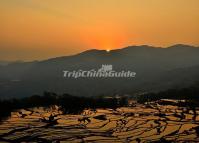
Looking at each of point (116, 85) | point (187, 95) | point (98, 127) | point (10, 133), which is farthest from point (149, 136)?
point (116, 85)

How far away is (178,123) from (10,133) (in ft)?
47.0

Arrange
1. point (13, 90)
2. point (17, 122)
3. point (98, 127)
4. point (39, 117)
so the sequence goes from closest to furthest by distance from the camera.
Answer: point (98, 127) < point (17, 122) < point (39, 117) < point (13, 90)

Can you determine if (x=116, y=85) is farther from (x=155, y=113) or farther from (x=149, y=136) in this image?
(x=149, y=136)

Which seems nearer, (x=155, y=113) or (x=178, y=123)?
(x=178, y=123)

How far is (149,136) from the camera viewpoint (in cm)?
2184

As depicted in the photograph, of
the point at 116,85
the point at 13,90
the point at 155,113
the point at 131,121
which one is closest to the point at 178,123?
the point at 131,121

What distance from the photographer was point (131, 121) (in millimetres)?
28578

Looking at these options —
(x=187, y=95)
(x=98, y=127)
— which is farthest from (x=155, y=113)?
(x=187, y=95)

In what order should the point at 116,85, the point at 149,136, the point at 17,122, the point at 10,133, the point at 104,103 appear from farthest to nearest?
the point at 116,85
the point at 104,103
the point at 17,122
the point at 10,133
the point at 149,136

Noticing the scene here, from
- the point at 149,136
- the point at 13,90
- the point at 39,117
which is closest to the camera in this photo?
the point at 149,136

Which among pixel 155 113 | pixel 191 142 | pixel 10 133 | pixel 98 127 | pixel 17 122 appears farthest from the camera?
pixel 155 113

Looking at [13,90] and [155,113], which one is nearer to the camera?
[155,113]

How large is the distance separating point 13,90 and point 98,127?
166 metres

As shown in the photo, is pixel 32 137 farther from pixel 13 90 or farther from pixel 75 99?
pixel 13 90
